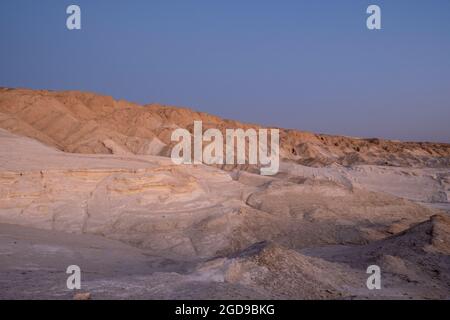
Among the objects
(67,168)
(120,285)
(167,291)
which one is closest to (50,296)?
(120,285)

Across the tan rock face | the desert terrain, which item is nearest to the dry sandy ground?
the desert terrain

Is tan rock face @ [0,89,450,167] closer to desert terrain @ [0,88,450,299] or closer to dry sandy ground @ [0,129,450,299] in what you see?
desert terrain @ [0,88,450,299]

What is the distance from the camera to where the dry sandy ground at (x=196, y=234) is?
5992 mm

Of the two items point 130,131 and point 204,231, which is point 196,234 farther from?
point 130,131

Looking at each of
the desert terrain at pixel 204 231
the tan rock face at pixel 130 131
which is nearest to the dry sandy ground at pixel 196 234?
the desert terrain at pixel 204 231

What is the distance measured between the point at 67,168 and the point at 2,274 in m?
7.54

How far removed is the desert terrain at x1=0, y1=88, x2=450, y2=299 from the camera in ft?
19.8

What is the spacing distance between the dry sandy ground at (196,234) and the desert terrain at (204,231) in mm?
30

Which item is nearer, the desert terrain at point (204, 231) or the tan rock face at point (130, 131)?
the desert terrain at point (204, 231)

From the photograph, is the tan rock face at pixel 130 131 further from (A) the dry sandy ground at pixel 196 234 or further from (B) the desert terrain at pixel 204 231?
(A) the dry sandy ground at pixel 196 234

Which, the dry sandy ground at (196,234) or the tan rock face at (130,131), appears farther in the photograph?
the tan rock face at (130,131)

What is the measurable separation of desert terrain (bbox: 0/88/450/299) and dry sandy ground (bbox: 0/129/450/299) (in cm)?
3

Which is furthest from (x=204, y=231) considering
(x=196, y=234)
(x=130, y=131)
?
(x=130, y=131)

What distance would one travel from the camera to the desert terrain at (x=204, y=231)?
6027 millimetres
